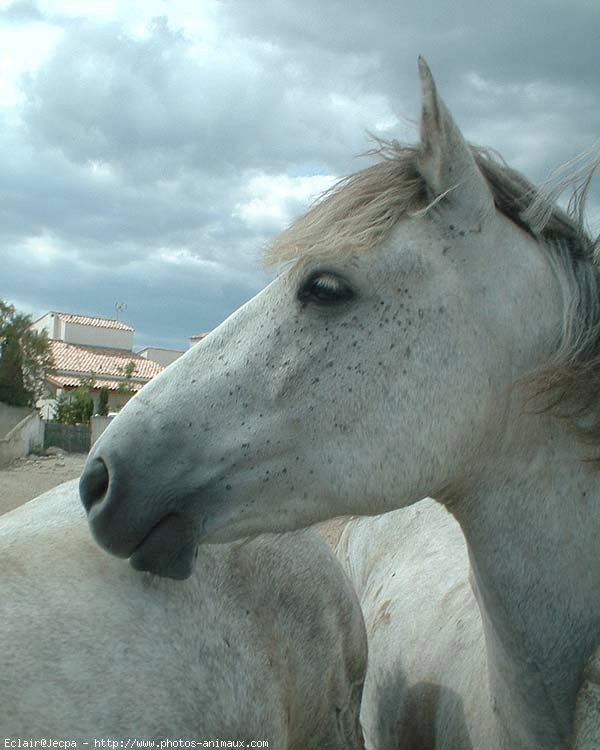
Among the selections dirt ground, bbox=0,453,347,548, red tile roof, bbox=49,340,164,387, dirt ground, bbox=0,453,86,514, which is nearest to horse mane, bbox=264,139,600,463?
dirt ground, bbox=0,453,347,548

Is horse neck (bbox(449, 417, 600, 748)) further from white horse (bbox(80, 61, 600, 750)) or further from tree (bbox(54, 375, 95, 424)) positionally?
tree (bbox(54, 375, 95, 424))

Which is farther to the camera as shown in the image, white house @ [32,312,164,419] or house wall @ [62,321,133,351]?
house wall @ [62,321,133,351]

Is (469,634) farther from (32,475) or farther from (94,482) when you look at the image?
(32,475)

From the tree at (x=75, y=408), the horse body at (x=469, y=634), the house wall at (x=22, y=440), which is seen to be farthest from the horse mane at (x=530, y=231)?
the tree at (x=75, y=408)

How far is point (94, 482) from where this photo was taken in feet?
6.32

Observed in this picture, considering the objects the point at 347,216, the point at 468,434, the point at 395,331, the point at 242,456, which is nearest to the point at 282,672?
the point at 242,456

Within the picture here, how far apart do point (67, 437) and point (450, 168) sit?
1030 inches

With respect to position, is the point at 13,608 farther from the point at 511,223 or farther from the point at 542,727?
the point at 511,223

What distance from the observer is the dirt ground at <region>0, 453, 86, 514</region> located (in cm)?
1196

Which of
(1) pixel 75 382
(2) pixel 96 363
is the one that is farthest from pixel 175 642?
(2) pixel 96 363

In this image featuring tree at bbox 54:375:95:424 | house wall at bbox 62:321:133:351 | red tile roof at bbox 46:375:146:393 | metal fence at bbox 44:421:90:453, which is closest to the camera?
metal fence at bbox 44:421:90:453

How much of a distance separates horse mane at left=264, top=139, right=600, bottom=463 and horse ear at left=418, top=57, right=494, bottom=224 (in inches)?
2.8

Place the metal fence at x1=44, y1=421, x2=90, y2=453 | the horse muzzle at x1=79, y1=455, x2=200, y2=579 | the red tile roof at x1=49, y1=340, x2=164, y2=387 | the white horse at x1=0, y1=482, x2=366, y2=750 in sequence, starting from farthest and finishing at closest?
1. the red tile roof at x1=49, y1=340, x2=164, y2=387
2. the metal fence at x1=44, y1=421, x2=90, y2=453
3. the horse muzzle at x1=79, y1=455, x2=200, y2=579
4. the white horse at x1=0, y1=482, x2=366, y2=750

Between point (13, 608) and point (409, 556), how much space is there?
2.03 meters
